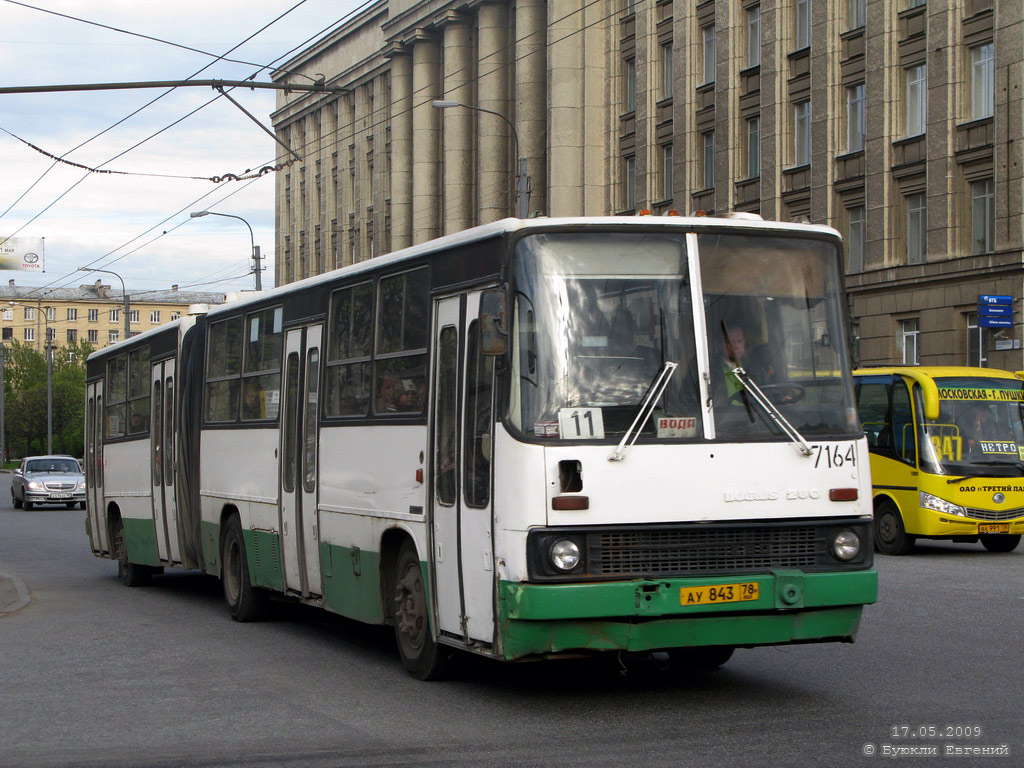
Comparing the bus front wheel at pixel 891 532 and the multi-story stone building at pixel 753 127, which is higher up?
the multi-story stone building at pixel 753 127

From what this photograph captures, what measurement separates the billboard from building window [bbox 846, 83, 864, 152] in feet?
65.6

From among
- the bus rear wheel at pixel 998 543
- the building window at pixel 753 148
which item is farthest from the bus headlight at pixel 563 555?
the building window at pixel 753 148

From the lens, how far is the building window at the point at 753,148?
140 ft

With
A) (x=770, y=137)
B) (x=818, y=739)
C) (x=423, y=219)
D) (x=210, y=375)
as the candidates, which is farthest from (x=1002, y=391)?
(x=423, y=219)

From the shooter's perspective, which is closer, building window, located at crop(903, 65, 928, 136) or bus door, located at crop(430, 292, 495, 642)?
bus door, located at crop(430, 292, 495, 642)

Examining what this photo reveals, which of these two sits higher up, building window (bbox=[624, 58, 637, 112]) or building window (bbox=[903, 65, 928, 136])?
building window (bbox=[624, 58, 637, 112])

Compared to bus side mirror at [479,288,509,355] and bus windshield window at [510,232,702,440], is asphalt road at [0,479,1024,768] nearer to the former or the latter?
bus windshield window at [510,232,702,440]

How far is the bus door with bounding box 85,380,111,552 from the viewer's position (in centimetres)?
1905

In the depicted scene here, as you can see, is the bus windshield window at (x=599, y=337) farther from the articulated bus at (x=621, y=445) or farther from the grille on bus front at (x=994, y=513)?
the grille on bus front at (x=994, y=513)

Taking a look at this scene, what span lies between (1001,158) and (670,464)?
1125 inches

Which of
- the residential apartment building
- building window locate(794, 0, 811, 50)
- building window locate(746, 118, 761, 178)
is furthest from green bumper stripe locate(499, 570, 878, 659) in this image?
the residential apartment building

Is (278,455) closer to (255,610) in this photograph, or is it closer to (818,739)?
(255,610)

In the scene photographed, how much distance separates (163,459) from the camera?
1620 cm

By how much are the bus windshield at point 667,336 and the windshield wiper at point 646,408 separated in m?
0.03
